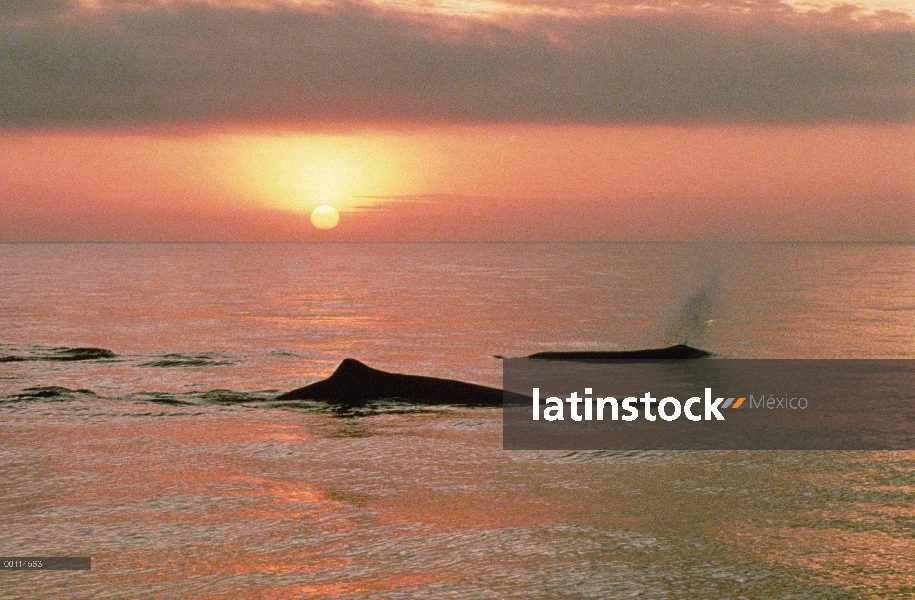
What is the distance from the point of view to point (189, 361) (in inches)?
1302

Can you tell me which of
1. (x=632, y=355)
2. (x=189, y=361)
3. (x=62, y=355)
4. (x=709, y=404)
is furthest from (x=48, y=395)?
(x=632, y=355)

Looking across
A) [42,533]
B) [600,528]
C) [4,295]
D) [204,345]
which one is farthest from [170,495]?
[4,295]

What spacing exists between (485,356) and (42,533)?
23495 mm

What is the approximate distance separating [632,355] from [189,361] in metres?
15.0

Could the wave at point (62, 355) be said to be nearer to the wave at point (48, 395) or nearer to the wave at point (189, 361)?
the wave at point (189, 361)

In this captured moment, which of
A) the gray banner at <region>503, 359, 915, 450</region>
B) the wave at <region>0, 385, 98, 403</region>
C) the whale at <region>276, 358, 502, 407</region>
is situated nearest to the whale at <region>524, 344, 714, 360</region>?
the gray banner at <region>503, 359, 915, 450</region>

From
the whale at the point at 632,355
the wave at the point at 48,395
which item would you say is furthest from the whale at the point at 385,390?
the whale at the point at 632,355

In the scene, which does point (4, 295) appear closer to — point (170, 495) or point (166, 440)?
point (166, 440)

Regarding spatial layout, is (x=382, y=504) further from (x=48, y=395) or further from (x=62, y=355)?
(x=62, y=355)


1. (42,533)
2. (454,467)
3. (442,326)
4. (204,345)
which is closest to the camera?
(42,533)

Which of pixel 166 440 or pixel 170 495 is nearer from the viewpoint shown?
pixel 170 495

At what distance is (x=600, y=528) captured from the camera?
12617 millimetres

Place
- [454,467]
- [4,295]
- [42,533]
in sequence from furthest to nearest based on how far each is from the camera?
[4,295], [454,467], [42,533]

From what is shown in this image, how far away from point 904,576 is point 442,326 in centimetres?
3791
